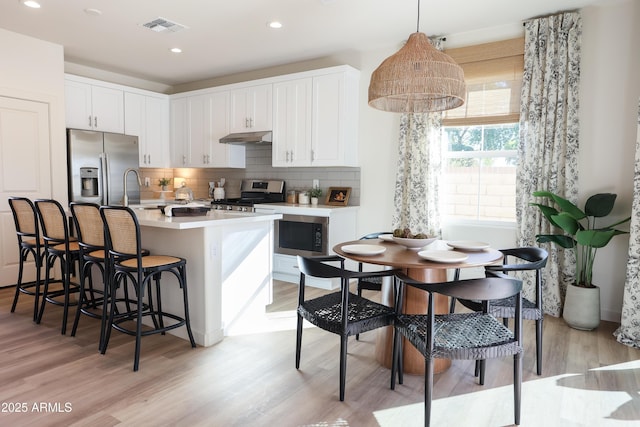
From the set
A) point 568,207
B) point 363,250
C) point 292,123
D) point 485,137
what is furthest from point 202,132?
point 568,207

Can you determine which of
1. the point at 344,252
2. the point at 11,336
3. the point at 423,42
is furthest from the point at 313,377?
the point at 11,336

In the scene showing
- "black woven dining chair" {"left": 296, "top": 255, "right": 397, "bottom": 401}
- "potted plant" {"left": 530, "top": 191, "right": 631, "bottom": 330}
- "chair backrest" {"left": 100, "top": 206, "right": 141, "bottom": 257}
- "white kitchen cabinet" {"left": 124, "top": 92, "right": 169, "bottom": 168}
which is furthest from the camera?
"white kitchen cabinet" {"left": 124, "top": 92, "right": 169, "bottom": 168}

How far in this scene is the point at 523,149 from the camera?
3.79 m

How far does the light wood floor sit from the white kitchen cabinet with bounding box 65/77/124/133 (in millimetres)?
2948

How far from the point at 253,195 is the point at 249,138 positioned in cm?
91

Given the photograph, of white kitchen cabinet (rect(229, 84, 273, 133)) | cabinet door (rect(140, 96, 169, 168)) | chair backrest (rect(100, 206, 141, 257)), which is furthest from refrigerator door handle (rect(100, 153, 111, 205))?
chair backrest (rect(100, 206, 141, 257))

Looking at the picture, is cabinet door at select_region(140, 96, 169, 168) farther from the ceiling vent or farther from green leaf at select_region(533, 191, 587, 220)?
green leaf at select_region(533, 191, 587, 220)

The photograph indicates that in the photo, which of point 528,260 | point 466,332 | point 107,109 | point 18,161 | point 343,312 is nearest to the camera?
point 466,332

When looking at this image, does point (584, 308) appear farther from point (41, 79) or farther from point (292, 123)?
point (41, 79)

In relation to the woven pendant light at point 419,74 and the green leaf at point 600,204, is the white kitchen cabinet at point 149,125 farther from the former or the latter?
the green leaf at point 600,204

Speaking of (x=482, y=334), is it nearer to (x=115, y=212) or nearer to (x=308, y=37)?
(x=115, y=212)

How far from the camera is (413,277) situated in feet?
8.22

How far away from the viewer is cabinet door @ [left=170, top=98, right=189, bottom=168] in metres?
6.11

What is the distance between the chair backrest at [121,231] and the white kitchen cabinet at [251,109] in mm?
2825
